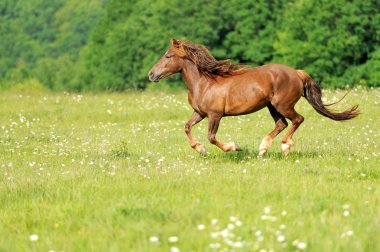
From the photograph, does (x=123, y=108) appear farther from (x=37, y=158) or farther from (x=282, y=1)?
(x=282, y=1)

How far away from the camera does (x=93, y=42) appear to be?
8831 cm

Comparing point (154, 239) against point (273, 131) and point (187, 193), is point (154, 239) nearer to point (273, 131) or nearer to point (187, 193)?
point (187, 193)

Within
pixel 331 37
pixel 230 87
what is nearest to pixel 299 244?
pixel 230 87

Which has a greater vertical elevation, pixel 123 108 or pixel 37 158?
pixel 37 158

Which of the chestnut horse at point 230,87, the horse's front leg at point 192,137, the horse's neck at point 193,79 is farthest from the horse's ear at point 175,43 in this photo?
the horse's front leg at point 192,137

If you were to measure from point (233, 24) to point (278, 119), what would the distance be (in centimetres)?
5645

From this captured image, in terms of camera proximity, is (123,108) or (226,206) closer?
(226,206)

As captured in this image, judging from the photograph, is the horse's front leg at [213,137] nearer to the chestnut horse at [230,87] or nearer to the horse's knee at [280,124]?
the chestnut horse at [230,87]

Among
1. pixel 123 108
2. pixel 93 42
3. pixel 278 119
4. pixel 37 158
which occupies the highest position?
pixel 278 119

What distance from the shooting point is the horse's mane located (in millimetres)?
13688

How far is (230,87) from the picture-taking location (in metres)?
13.4

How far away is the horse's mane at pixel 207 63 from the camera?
13.7 m

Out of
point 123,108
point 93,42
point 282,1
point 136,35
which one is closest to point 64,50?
point 93,42

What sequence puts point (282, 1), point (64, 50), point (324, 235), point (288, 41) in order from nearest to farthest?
point (324, 235)
point (288, 41)
point (282, 1)
point (64, 50)
